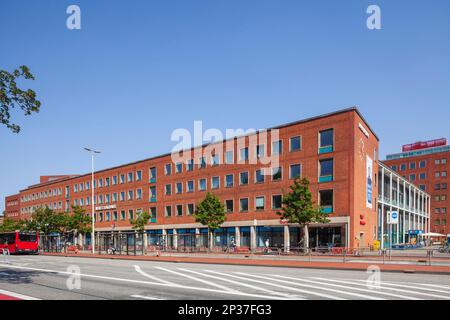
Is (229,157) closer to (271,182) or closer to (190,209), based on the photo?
(271,182)

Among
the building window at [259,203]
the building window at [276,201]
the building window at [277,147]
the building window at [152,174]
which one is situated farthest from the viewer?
the building window at [152,174]

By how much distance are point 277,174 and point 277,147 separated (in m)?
3.41

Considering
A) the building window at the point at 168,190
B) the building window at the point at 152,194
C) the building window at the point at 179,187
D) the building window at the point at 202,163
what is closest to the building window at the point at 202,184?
the building window at the point at 202,163

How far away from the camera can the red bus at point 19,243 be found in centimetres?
5225

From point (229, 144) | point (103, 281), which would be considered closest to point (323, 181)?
point (229, 144)

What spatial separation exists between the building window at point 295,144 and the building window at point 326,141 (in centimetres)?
277

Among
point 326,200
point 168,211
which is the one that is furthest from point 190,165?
point 326,200

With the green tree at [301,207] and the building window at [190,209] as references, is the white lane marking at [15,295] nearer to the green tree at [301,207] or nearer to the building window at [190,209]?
the green tree at [301,207]

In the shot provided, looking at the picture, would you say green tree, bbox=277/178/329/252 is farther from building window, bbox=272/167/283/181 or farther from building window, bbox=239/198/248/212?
building window, bbox=239/198/248/212

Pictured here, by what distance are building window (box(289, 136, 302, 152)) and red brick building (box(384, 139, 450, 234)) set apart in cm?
7357

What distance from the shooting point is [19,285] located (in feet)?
52.1
